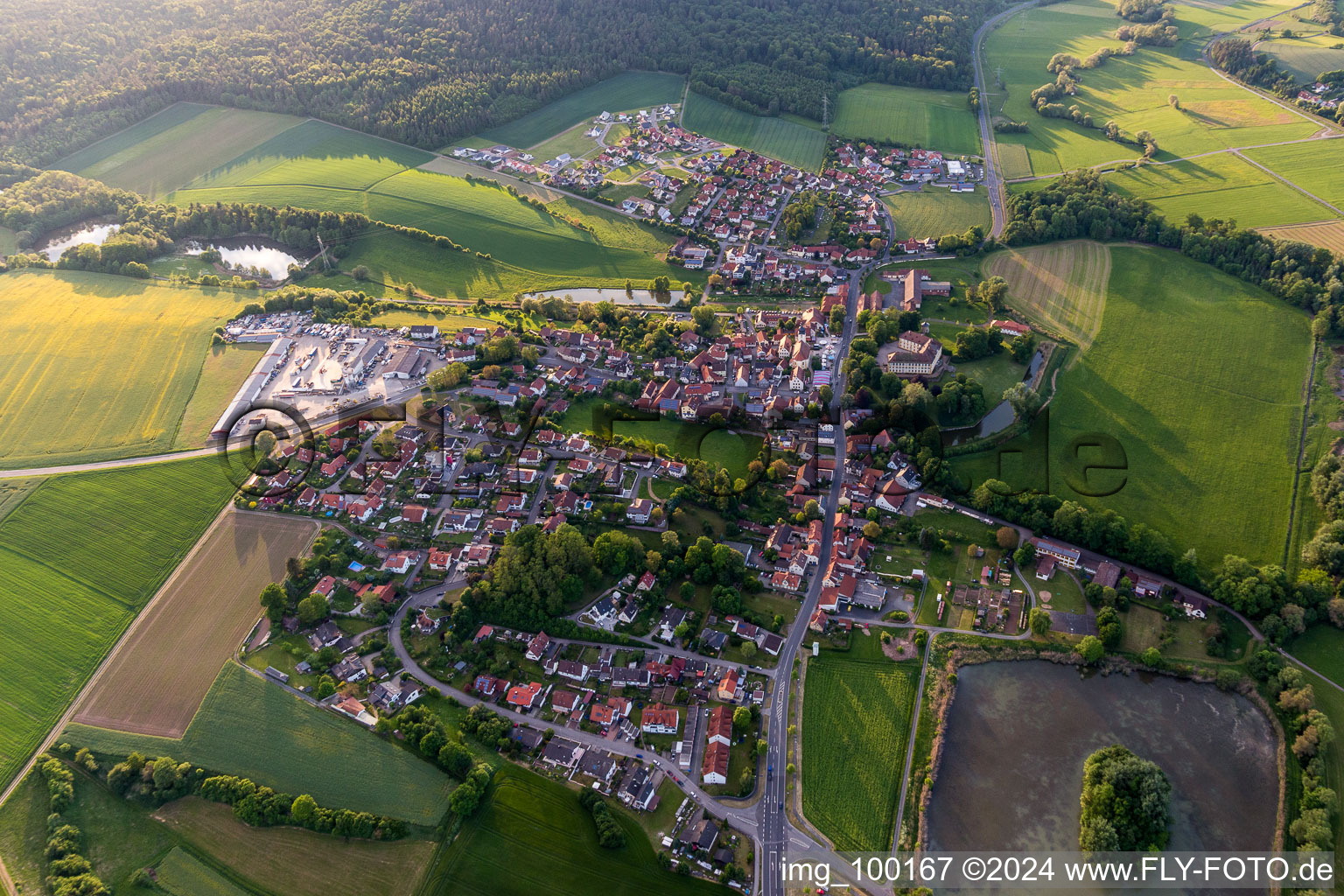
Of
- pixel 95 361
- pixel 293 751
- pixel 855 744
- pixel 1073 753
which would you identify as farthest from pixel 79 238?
pixel 1073 753

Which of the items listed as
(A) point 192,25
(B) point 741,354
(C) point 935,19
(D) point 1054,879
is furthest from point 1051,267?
(A) point 192,25

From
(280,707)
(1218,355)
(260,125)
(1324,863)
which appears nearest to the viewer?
(1324,863)

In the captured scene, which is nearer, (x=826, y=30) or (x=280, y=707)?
(x=280, y=707)

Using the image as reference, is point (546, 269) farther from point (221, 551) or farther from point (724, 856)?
point (724, 856)

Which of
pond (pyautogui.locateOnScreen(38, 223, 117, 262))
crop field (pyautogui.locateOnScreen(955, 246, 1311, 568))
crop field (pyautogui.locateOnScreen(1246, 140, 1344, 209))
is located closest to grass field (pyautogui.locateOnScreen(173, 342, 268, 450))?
pond (pyautogui.locateOnScreen(38, 223, 117, 262))

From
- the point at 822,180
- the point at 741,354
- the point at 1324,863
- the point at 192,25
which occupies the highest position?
the point at 192,25

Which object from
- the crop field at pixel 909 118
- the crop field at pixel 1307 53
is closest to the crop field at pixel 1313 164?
the crop field at pixel 1307 53
